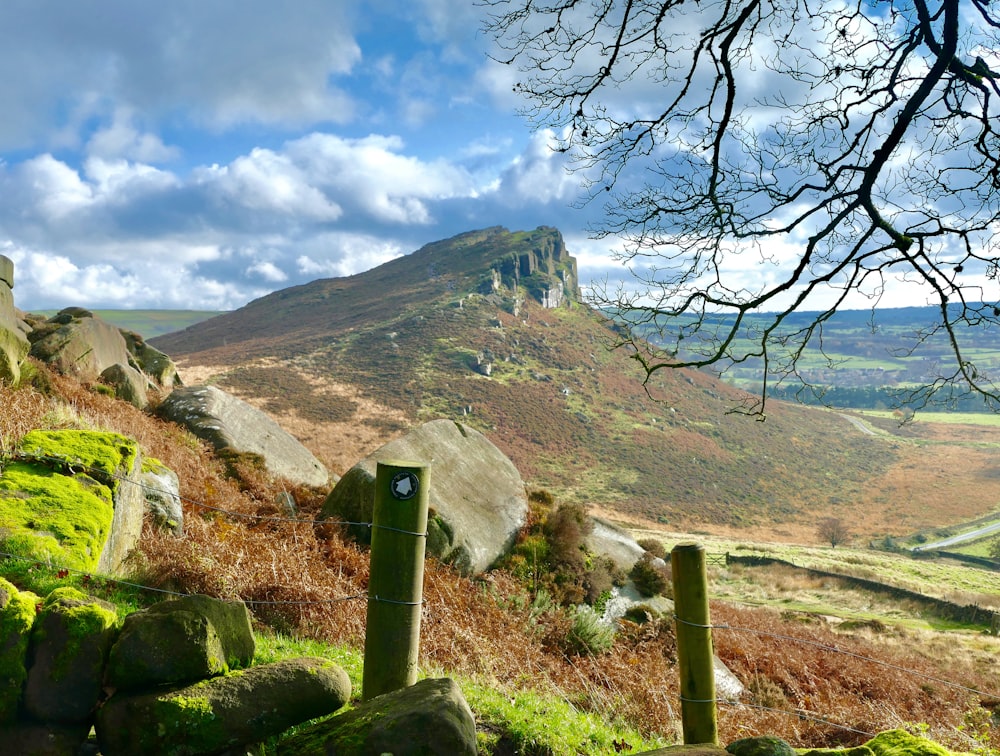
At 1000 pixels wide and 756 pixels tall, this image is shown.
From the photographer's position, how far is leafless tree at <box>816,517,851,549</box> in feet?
219

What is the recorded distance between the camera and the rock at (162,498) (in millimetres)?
7453

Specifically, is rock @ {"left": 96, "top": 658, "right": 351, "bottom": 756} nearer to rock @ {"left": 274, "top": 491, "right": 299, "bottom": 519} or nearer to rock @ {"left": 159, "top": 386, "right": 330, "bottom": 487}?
rock @ {"left": 274, "top": 491, "right": 299, "bottom": 519}

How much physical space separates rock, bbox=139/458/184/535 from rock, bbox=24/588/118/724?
4.02 meters

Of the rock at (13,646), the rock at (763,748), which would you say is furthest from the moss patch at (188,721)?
the rock at (763,748)

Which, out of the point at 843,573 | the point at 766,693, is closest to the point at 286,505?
the point at 766,693

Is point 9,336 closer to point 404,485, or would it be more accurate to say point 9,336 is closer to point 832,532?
point 404,485

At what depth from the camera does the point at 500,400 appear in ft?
281

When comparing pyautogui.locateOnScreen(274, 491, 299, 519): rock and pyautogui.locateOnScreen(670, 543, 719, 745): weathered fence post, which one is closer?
pyautogui.locateOnScreen(670, 543, 719, 745): weathered fence post

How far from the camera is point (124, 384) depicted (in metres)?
12.8

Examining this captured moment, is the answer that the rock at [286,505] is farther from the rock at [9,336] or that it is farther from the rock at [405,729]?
the rock at [405,729]

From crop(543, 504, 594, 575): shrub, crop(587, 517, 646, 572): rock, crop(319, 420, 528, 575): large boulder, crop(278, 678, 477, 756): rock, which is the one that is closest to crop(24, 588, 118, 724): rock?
crop(278, 678, 477, 756): rock

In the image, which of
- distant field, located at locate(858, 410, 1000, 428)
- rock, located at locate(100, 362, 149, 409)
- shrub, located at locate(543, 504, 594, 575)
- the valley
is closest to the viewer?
the valley

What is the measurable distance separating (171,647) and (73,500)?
10.7 ft

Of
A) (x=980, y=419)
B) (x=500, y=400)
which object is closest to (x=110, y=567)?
(x=500, y=400)
